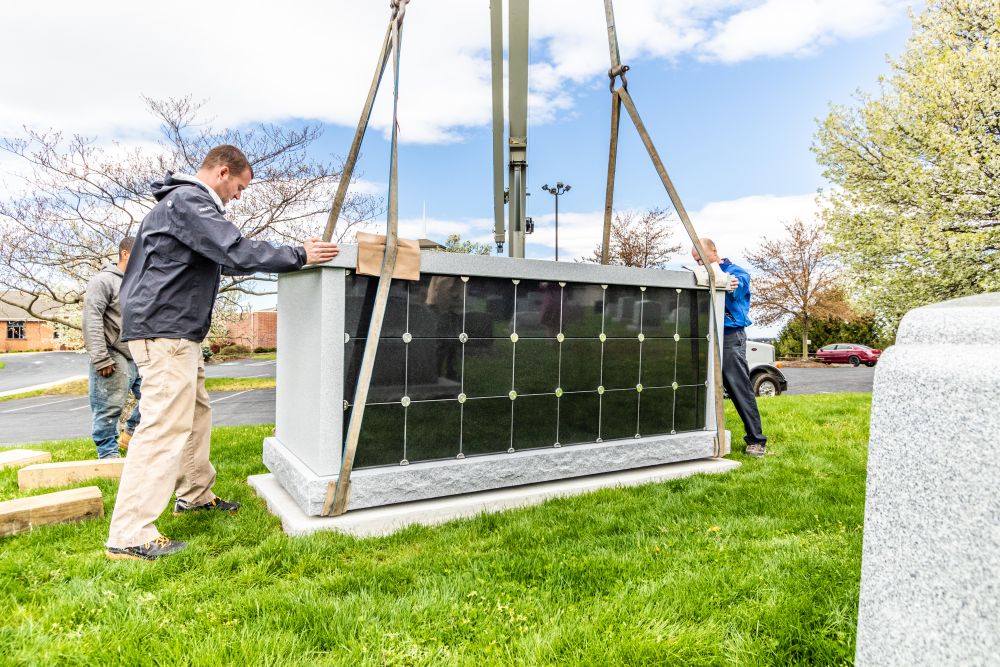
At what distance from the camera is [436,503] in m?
3.27

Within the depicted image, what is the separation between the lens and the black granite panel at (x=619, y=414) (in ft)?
13.0

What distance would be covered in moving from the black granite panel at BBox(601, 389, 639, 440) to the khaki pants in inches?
102

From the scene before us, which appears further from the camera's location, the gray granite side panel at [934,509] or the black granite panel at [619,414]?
the black granite panel at [619,414]

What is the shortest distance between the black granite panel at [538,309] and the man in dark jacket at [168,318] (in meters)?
1.23

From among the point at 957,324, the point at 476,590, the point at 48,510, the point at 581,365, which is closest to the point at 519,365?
A: the point at 581,365

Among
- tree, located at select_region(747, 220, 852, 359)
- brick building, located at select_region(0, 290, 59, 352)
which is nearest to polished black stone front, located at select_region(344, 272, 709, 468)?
tree, located at select_region(747, 220, 852, 359)

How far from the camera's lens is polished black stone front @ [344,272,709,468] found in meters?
3.19

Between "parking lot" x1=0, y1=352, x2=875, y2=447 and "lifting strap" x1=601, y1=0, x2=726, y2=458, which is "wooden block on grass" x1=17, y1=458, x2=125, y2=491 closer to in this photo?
"lifting strap" x1=601, y1=0, x2=726, y2=458

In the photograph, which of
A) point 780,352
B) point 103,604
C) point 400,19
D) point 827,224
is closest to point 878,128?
point 827,224

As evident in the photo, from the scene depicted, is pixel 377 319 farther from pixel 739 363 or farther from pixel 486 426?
pixel 739 363

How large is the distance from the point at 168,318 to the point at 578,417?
2.54 meters

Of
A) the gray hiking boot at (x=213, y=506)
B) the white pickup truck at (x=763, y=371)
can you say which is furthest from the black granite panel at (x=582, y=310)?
the white pickup truck at (x=763, y=371)

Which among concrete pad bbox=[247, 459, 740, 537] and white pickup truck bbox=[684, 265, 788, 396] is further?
white pickup truck bbox=[684, 265, 788, 396]

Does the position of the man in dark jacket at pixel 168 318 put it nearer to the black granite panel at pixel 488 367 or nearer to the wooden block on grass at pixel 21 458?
the black granite panel at pixel 488 367
